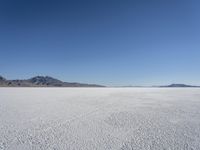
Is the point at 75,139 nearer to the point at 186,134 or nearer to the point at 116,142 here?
the point at 116,142

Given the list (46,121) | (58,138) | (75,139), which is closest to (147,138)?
(75,139)

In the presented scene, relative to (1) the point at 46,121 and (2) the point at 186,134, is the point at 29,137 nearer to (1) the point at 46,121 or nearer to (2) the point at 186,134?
(1) the point at 46,121

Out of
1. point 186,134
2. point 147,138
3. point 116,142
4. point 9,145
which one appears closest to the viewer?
point 9,145

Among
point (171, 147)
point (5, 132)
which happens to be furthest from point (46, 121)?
point (171, 147)

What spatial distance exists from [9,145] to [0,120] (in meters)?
2.67

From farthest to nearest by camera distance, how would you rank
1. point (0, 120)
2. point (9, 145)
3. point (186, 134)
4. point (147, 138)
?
1. point (0, 120)
2. point (186, 134)
3. point (147, 138)
4. point (9, 145)

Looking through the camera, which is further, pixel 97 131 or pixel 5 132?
pixel 97 131

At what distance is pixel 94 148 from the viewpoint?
13.1ft

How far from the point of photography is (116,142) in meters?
4.35

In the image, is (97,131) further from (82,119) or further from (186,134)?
(186,134)

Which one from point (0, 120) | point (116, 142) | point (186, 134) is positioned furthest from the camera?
point (0, 120)

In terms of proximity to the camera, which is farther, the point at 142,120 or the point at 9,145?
the point at 142,120

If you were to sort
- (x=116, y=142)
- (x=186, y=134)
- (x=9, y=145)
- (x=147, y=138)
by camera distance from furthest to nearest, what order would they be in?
1. (x=186, y=134)
2. (x=147, y=138)
3. (x=116, y=142)
4. (x=9, y=145)

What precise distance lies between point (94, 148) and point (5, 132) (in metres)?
2.21
